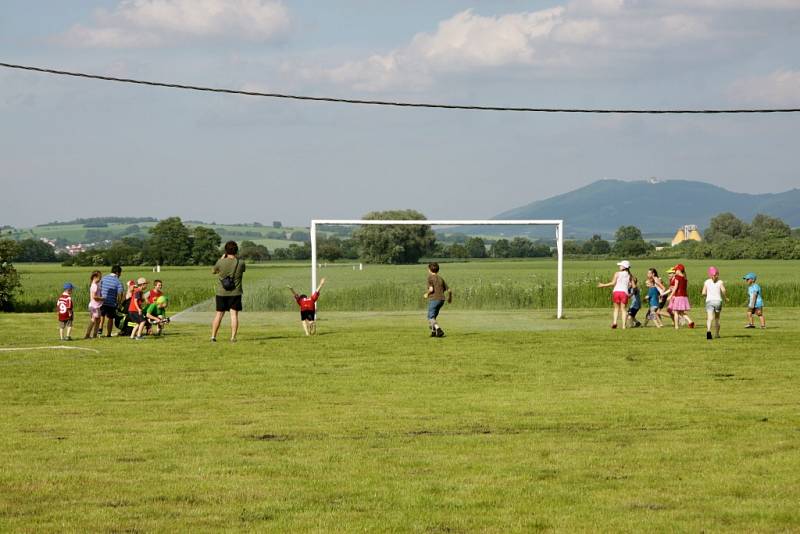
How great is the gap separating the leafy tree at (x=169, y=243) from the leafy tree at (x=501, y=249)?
44011mm

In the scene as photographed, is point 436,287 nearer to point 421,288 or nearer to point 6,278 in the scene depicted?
point 421,288

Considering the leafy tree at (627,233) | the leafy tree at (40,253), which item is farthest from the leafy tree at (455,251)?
the leafy tree at (627,233)

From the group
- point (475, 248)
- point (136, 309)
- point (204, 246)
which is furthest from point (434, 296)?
point (204, 246)

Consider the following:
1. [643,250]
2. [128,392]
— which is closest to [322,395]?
[128,392]

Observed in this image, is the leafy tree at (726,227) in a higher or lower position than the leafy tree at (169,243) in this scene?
higher

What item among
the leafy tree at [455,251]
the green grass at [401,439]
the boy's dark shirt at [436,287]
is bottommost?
the green grass at [401,439]

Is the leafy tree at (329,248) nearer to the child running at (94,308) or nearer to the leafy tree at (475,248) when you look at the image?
the leafy tree at (475,248)

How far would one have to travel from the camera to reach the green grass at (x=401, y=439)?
27.8ft

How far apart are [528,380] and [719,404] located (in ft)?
11.5

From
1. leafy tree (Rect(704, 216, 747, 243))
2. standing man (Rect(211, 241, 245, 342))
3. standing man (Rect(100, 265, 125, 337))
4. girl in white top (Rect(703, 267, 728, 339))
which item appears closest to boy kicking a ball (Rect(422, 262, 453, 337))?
standing man (Rect(211, 241, 245, 342))

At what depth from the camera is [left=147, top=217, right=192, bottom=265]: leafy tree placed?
278 feet

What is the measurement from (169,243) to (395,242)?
48.4 meters

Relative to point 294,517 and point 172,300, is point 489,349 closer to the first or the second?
point 294,517

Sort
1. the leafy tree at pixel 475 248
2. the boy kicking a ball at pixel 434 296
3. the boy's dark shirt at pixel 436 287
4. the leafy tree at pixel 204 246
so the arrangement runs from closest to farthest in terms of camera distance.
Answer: the boy kicking a ball at pixel 434 296
the boy's dark shirt at pixel 436 287
the leafy tree at pixel 475 248
the leafy tree at pixel 204 246
